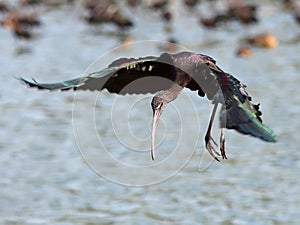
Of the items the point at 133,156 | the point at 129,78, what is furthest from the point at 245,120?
the point at 133,156

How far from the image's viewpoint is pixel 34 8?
21.1m

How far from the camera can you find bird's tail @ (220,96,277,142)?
20.9 feet

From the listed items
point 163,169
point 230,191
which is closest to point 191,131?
point 163,169

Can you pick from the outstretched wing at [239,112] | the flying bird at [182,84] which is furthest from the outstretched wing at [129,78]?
the outstretched wing at [239,112]

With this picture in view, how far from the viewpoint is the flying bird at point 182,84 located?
653 cm

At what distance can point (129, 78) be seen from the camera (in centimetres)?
716

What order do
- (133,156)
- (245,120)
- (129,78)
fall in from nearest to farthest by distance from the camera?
(245,120), (129,78), (133,156)

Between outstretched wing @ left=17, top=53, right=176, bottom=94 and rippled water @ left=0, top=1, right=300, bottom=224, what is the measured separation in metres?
2.31

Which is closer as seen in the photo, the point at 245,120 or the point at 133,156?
the point at 245,120

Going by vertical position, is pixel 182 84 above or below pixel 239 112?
above

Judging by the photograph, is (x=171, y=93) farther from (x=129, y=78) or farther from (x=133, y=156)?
(x=133, y=156)

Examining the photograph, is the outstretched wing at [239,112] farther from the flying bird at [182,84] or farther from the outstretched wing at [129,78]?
the outstretched wing at [129,78]

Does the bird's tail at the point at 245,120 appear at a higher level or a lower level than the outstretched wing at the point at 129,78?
lower

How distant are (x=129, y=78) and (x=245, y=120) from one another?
1006 mm
